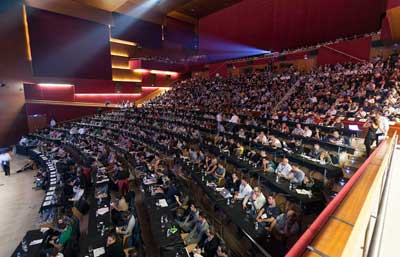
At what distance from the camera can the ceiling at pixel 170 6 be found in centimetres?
2064

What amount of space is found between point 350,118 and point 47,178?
12.7m

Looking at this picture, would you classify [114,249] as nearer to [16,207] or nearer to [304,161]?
[304,161]

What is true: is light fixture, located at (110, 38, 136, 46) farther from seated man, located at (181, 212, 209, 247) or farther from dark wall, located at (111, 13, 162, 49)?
seated man, located at (181, 212, 209, 247)

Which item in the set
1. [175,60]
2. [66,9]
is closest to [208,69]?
[175,60]

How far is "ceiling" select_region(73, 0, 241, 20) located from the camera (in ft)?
67.7

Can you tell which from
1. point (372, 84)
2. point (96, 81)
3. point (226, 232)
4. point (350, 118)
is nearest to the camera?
point (226, 232)

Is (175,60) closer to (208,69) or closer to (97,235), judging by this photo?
(208,69)

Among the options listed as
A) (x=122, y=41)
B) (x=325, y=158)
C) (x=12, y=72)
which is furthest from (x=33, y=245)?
(x=122, y=41)

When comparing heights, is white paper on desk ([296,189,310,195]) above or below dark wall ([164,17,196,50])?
below

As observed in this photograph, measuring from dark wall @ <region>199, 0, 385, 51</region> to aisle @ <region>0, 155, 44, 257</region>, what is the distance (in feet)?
65.6

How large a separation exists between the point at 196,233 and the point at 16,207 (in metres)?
7.38

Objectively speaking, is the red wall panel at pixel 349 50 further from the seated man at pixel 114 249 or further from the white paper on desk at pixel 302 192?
the seated man at pixel 114 249

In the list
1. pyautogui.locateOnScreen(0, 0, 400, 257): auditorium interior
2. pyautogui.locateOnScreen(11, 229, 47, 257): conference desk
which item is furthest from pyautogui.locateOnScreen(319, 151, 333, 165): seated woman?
pyautogui.locateOnScreen(11, 229, 47, 257): conference desk

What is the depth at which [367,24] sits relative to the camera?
1727 cm
